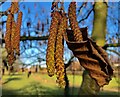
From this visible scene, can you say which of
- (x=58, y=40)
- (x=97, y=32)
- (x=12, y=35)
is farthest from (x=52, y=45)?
(x=97, y=32)

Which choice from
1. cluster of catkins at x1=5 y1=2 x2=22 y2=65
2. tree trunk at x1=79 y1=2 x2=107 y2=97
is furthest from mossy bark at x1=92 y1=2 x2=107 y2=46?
cluster of catkins at x1=5 y1=2 x2=22 y2=65

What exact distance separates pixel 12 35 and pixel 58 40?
0.53 feet

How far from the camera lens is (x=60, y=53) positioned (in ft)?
2.00

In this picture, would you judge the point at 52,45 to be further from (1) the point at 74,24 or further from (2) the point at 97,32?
(2) the point at 97,32

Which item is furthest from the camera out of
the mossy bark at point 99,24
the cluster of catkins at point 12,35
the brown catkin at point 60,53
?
the mossy bark at point 99,24

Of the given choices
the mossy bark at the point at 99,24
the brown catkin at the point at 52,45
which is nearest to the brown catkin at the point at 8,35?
the brown catkin at the point at 52,45

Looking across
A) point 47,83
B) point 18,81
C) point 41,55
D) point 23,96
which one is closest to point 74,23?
point 41,55

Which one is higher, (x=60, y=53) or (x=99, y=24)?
(x=99, y=24)

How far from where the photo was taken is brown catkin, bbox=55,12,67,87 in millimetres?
575

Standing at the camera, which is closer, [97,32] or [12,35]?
[12,35]

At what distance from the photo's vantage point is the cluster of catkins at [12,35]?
71 cm

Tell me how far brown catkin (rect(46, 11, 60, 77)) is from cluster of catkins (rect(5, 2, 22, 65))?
12 cm

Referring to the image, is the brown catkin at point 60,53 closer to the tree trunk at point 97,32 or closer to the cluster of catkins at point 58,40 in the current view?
the cluster of catkins at point 58,40

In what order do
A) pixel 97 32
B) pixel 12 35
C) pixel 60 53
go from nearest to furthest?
pixel 60 53
pixel 12 35
pixel 97 32
